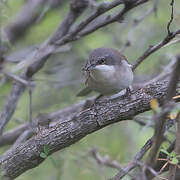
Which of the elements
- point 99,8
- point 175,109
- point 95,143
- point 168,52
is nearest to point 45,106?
point 95,143

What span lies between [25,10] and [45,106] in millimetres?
2119

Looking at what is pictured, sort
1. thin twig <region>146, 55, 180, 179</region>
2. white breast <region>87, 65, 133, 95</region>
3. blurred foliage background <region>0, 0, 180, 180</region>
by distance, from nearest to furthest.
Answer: thin twig <region>146, 55, 180, 179</region>
white breast <region>87, 65, 133, 95</region>
blurred foliage background <region>0, 0, 180, 180</region>

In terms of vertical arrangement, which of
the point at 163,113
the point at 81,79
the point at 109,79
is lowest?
the point at 81,79

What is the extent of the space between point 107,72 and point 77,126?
1.06 meters

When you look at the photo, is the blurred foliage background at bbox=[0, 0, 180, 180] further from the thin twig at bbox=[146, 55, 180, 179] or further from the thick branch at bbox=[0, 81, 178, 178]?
the thin twig at bbox=[146, 55, 180, 179]

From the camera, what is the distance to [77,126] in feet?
10.8

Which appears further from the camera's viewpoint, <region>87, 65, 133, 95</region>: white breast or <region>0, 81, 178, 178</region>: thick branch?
<region>87, 65, 133, 95</region>: white breast

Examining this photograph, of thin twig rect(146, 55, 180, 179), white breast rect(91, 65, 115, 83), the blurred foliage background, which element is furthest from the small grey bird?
thin twig rect(146, 55, 180, 179)

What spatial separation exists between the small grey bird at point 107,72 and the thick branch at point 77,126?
735mm

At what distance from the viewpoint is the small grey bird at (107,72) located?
13.4 feet

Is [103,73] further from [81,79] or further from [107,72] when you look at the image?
[81,79]

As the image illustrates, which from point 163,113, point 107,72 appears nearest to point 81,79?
point 107,72

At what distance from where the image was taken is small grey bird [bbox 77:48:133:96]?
410 centimetres

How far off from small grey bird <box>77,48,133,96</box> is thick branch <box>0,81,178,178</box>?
735mm
